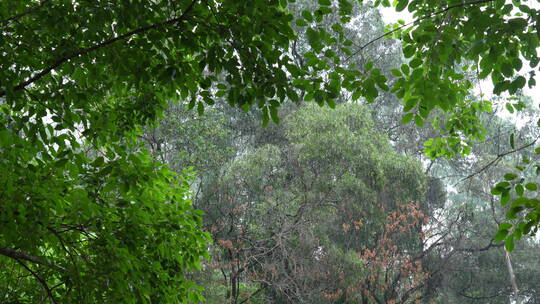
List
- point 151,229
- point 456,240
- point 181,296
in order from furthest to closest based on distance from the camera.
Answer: point 456,240 → point 181,296 → point 151,229

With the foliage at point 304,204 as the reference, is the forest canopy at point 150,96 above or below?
below

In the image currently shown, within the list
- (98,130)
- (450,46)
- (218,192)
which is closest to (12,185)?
(98,130)

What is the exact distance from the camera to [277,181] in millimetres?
12570

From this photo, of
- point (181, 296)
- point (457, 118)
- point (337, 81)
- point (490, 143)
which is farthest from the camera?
point (490, 143)

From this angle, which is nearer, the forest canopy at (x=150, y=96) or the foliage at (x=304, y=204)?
the forest canopy at (x=150, y=96)

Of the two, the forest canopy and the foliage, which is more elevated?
the foliage

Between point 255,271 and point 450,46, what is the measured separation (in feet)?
29.3

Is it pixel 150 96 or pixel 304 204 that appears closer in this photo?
pixel 150 96

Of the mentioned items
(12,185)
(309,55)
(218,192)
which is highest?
(218,192)

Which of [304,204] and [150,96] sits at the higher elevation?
[304,204]

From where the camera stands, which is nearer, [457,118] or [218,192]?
[457,118]

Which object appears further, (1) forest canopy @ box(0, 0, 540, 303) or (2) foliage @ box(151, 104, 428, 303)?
(2) foliage @ box(151, 104, 428, 303)

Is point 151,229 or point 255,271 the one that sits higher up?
point 255,271

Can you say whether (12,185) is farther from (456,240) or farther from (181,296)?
(456,240)
